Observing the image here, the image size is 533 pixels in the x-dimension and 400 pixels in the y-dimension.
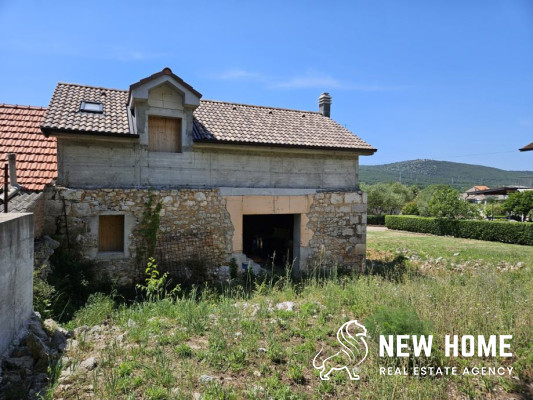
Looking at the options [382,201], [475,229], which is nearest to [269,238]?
[475,229]

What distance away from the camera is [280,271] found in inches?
469

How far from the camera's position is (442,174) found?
13688 centimetres

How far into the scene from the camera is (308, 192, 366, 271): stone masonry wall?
39.8 ft

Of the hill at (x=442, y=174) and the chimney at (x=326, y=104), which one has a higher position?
the hill at (x=442, y=174)

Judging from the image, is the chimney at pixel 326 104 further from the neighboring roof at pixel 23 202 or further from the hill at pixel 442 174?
the hill at pixel 442 174

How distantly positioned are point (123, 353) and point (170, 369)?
90 centimetres

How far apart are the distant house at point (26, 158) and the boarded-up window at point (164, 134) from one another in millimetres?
2778

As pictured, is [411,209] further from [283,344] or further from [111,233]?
[283,344]

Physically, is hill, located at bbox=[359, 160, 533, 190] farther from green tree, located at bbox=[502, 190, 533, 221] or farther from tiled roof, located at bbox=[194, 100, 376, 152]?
tiled roof, located at bbox=[194, 100, 376, 152]

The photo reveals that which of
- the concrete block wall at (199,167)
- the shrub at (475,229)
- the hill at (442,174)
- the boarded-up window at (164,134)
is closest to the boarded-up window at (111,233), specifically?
the concrete block wall at (199,167)

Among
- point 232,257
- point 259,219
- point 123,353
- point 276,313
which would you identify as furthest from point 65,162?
point 259,219

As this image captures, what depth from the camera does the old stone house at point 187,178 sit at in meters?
9.24

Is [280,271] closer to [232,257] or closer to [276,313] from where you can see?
[232,257]

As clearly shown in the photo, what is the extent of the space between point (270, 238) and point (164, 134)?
6760mm
